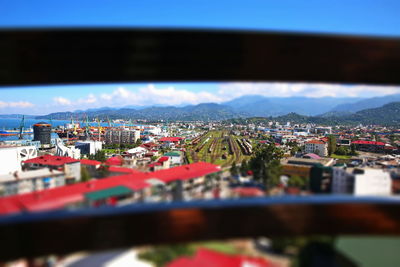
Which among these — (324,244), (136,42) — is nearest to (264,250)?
(324,244)

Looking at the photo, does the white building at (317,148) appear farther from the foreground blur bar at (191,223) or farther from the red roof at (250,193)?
the foreground blur bar at (191,223)

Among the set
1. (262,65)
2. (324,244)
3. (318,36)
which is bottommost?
(324,244)

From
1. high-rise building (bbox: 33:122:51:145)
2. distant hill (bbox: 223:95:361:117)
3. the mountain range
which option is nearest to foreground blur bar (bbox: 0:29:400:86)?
high-rise building (bbox: 33:122:51:145)

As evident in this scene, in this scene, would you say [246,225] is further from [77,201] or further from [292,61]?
[77,201]

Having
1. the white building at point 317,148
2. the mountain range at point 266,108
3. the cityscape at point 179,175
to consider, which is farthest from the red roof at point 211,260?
the mountain range at point 266,108

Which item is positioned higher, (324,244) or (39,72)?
(39,72)

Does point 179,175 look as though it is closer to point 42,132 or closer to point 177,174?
point 177,174

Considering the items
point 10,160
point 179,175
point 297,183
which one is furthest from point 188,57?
point 10,160
